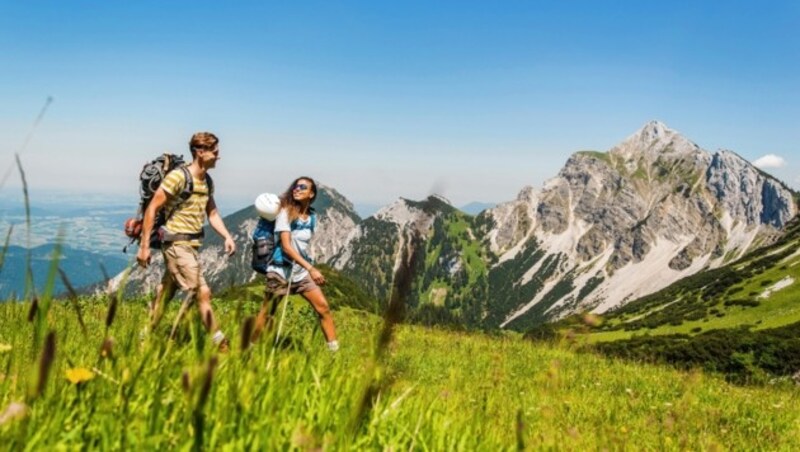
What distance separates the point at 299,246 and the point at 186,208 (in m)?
1.81

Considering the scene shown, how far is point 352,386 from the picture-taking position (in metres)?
2.85

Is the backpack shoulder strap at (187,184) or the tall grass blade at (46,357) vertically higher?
the backpack shoulder strap at (187,184)

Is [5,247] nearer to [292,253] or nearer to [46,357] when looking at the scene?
[46,357]

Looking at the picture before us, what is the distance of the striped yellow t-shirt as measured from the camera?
8656 millimetres

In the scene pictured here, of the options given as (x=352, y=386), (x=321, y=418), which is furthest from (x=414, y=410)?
(x=321, y=418)

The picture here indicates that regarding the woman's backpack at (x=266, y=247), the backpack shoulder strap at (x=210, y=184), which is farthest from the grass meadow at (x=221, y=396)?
the backpack shoulder strap at (x=210, y=184)

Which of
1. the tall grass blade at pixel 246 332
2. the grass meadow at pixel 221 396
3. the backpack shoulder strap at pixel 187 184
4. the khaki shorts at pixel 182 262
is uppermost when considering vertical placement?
the backpack shoulder strap at pixel 187 184

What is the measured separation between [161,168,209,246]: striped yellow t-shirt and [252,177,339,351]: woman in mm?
1165

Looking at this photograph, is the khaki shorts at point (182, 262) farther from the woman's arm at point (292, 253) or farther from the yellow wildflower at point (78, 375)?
the yellow wildflower at point (78, 375)

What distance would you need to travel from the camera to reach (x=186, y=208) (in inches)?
353

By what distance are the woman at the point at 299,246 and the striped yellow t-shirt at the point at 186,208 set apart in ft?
3.82

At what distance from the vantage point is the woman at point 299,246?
9.32 meters

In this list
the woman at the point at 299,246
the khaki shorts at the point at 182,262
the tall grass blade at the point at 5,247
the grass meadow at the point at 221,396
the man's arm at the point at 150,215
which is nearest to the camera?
the grass meadow at the point at 221,396

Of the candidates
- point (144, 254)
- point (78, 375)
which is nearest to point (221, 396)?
point (78, 375)
